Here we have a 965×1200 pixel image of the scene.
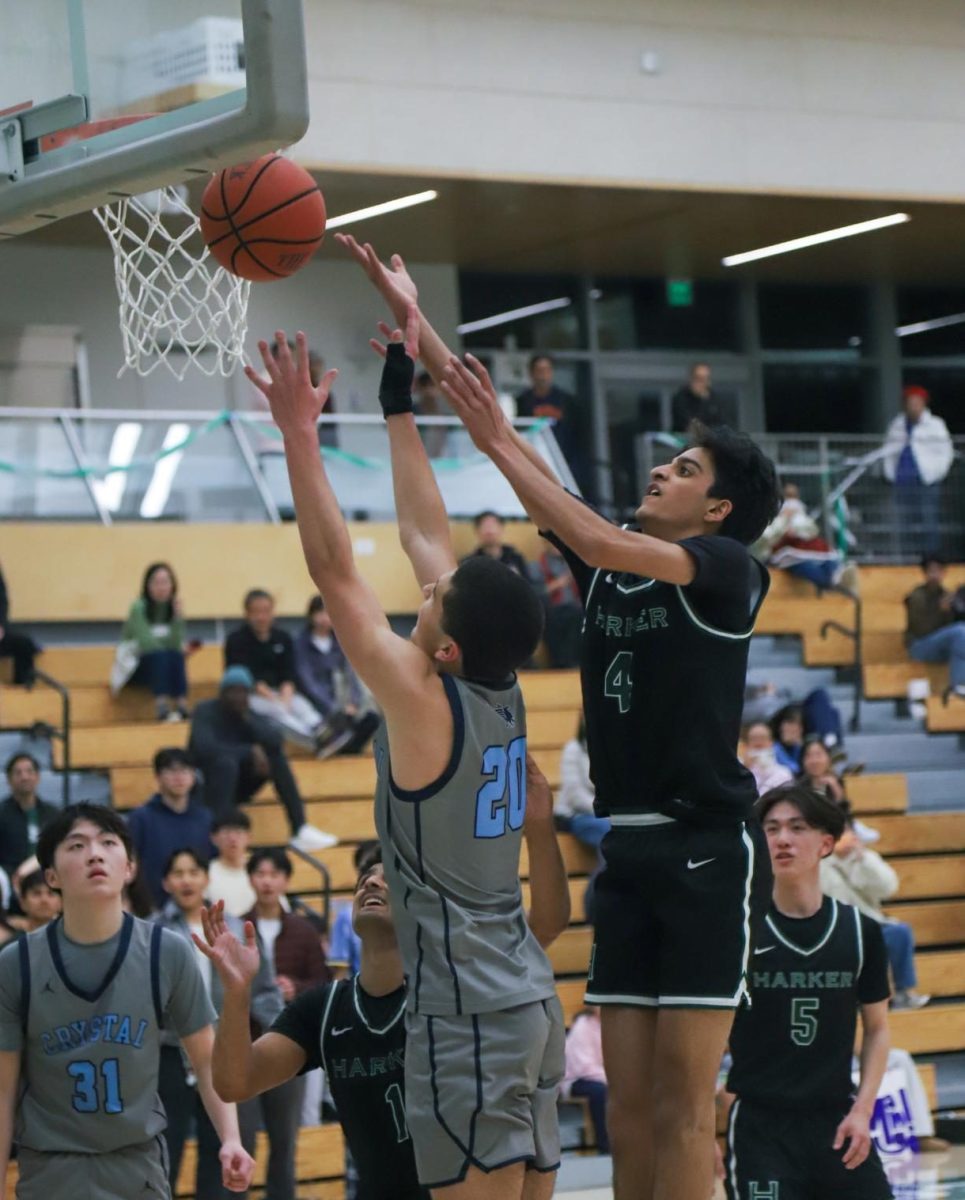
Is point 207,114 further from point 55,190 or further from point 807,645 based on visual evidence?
point 807,645

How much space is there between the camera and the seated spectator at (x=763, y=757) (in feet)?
35.3

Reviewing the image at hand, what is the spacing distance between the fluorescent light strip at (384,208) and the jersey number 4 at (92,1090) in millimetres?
11540

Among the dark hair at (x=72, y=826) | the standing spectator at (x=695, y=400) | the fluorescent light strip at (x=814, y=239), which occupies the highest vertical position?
the fluorescent light strip at (x=814, y=239)

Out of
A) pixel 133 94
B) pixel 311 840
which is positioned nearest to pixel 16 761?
pixel 311 840

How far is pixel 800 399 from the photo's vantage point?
20.1 m

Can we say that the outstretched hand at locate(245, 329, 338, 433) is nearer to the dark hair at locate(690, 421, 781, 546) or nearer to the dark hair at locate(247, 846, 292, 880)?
the dark hair at locate(690, 421, 781, 546)

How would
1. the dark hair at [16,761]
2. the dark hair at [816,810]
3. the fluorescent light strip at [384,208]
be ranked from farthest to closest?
the fluorescent light strip at [384,208], the dark hair at [16,761], the dark hair at [816,810]

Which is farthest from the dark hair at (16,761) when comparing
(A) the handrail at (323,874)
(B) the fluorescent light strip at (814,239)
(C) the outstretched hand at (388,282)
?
(B) the fluorescent light strip at (814,239)

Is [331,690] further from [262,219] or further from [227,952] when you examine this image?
[227,952]

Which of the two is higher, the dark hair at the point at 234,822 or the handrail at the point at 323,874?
the dark hair at the point at 234,822

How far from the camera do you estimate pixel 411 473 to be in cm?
467

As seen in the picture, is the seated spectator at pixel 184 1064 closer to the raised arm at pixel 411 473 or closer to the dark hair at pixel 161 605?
the raised arm at pixel 411 473

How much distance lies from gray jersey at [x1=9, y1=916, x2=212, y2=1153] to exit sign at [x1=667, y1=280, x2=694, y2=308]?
15475mm

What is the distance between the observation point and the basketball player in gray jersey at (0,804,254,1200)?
4.50m
